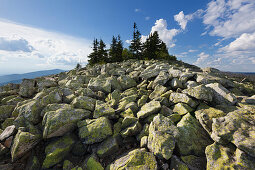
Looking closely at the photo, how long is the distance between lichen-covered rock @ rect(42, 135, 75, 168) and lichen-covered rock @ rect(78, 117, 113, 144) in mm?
831

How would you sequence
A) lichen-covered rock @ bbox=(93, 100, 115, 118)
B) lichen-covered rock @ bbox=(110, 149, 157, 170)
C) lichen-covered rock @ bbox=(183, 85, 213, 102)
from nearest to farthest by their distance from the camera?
lichen-covered rock @ bbox=(110, 149, 157, 170) → lichen-covered rock @ bbox=(183, 85, 213, 102) → lichen-covered rock @ bbox=(93, 100, 115, 118)

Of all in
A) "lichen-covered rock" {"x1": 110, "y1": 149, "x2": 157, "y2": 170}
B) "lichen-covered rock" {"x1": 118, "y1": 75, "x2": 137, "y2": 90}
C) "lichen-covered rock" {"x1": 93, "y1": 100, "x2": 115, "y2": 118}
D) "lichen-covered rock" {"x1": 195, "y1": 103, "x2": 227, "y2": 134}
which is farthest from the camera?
"lichen-covered rock" {"x1": 118, "y1": 75, "x2": 137, "y2": 90}

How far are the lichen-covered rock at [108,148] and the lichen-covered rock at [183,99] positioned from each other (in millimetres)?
5289

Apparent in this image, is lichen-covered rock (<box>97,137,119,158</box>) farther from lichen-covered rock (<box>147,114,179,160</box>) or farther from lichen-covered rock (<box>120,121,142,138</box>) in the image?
lichen-covered rock (<box>147,114,179,160</box>)

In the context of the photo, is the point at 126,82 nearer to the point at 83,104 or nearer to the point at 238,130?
the point at 83,104

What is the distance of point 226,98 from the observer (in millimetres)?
7672

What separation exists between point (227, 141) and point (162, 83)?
21.8ft

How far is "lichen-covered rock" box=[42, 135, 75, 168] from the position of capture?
18.3ft

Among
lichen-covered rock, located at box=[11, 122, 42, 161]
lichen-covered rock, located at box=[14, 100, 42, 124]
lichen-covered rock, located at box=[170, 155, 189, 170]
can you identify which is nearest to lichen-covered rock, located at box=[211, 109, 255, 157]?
lichen-covered rock, located at box=[170, 155, 189, 170]

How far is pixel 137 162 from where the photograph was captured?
487 centimetres

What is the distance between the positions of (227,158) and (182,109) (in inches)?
127

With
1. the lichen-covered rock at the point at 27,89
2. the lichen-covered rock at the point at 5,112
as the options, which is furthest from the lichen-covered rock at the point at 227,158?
the lichen-covered rock at the point at 27,89

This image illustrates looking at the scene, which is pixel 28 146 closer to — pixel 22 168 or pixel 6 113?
pixel 22 168

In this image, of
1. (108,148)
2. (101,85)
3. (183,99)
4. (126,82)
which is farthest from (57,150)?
(126,82)
